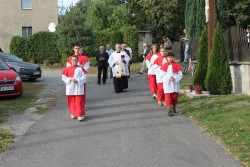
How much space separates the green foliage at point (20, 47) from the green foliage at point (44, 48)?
1.05ft

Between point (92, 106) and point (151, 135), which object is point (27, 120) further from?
point (151, 135)

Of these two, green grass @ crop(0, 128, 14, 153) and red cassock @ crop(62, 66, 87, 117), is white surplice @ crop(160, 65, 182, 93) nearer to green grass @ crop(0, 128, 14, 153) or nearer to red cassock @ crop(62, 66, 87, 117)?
red cassock @ crop(62, 66, 87, 117)

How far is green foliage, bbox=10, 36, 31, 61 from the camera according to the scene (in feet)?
121

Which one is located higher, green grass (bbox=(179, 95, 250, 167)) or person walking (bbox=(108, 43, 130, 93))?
person walking (bbox=(108, 43, 130, 93))

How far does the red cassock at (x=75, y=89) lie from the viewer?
11781 millimetres

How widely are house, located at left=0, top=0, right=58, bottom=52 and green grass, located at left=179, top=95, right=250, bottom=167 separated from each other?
1187 inches

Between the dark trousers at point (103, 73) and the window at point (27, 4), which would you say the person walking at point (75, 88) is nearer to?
the dark trousers at point (103, 73)


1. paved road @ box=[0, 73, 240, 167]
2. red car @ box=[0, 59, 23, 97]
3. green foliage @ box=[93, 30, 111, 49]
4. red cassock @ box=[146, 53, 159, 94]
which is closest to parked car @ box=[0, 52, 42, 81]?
red car @ box=[0, 59, 23, 97]

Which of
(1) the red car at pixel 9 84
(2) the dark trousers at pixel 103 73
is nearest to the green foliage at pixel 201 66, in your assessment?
(1) the red car at pixel 9 84

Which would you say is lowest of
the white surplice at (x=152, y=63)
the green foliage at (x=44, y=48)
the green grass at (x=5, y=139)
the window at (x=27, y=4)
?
the green grass at (x=5, y=139)

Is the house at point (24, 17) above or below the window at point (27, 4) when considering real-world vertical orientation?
below

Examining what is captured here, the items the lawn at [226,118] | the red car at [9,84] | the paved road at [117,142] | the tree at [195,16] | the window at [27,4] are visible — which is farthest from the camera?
the window at [27,4]

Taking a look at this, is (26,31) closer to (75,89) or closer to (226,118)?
(75,89)

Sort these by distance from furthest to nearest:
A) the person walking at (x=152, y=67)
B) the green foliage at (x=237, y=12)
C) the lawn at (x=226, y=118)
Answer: the green foliage at (x=237, y=12) < the person walking at (x=152, y=67) < the lawn at (x=226, y=118)
